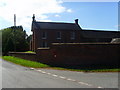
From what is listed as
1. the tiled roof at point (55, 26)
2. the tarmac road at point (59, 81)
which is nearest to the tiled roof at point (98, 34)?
the tiled roof at point (55, 26)

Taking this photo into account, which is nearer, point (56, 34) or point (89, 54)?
point (89, 54)

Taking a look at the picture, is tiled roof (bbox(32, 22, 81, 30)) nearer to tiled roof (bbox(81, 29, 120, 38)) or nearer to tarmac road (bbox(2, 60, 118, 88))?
tiled roof (bbox(81, 29, 120, 38))

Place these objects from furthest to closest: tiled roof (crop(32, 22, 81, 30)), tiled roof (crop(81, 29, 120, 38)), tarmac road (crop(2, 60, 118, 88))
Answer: tiled roof (crop(81, 29, 120, 38)), tiled roof (crop(32, 22, 81, 30)), tarmac road (crop(2, 60, 118, 88))

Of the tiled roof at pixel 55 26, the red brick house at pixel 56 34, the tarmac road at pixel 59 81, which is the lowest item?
the tarmac road at pixel 59 81

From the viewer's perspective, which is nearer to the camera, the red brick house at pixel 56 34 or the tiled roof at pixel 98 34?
the red brick house at pixel 56 34

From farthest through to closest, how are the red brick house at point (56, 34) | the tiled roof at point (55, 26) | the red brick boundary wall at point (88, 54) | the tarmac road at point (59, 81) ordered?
the tiled roof at point (55, 26) → the red brick house at point (56, 34) → the red brick boundary wall at point (88, 54) → the tarmac road at point (59, 81)

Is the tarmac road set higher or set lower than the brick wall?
lower

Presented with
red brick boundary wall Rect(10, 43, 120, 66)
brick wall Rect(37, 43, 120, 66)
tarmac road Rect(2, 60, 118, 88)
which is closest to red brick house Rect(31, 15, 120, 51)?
red brick boundary wall Rect(10, 43, 120, 66)

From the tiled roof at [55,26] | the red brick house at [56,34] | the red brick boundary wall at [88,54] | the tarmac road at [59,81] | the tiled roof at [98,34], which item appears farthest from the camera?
the tiled roof at [98,34]

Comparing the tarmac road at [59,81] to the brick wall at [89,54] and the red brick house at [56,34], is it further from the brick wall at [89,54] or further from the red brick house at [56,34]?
the red brick house at [56,34]

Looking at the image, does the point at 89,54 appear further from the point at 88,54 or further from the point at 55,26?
the point at 55,26

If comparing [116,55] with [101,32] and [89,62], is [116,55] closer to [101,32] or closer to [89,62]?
[89,62]

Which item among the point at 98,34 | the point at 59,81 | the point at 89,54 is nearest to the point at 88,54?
the point at 89,54

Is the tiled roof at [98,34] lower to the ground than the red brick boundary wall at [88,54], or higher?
higher
